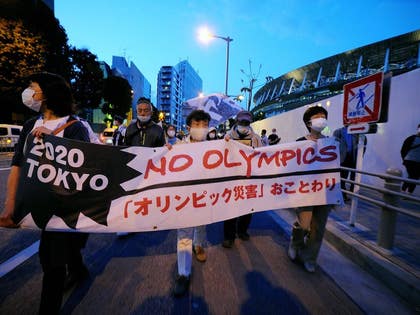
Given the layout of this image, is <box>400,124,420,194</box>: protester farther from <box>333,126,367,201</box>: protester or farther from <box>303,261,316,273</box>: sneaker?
<box>303,261,316,273</box>: sneaker

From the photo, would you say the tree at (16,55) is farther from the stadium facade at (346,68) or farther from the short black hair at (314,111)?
the stadium facade at (346,68)

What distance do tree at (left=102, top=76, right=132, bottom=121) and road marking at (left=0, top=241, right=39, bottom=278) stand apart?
39.9m

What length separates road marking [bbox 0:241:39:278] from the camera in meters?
2.65

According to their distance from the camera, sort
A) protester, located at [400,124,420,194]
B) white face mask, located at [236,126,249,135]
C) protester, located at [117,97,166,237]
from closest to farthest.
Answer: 1. white face mask, located at [236,126,249,135]
2. protester, located at [117,97,166,237]
3. protester, located at [400,124,420,194]

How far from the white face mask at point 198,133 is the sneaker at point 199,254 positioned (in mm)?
1471

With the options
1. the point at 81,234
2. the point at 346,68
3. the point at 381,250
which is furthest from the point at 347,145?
the point at 346,68

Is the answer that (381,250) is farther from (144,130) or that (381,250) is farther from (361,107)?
(144,130)

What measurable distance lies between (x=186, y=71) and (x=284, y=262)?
14160 centimetres

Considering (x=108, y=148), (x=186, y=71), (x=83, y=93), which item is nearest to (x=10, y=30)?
(x=83, y=93)

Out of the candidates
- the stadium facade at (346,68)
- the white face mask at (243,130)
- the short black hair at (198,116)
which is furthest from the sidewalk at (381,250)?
the stadium facade at (346,68)

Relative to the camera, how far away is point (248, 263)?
305 centimetres

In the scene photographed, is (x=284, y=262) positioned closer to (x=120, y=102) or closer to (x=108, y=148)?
(x=108, y=148)

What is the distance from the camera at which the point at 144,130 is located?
3836 millimetres

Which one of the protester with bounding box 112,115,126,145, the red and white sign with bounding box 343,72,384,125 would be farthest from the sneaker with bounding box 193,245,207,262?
the red and white sign with bounding box 343,72,384,125
